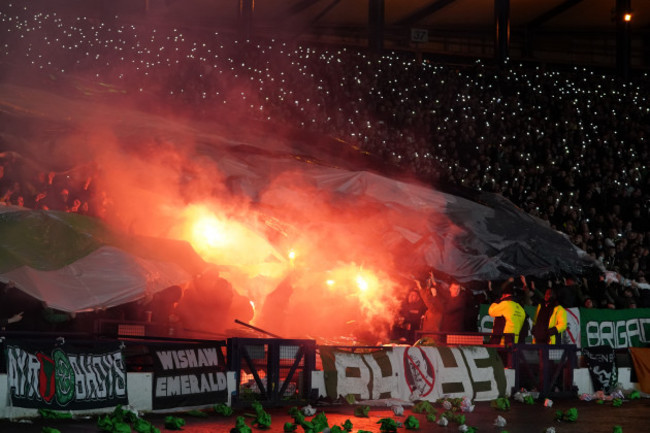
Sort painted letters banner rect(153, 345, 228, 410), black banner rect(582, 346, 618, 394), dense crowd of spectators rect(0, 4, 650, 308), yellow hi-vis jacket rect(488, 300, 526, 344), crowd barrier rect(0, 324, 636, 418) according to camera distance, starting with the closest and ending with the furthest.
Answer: crowd barrier rect(0, 324, 636, 418) < painted letters banner rect(153, 345, 228, 410) < yellow hi-vis jacket rect(488, 300, 526, 344) < black banner rect(582, 346, 618, 394) < dense crowd of spectators rect(0, 4, 650, 308)

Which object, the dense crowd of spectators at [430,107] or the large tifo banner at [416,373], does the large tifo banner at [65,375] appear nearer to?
the large tifo banner at [416,373]

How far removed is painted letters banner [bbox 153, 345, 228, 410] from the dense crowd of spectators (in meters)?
9.00

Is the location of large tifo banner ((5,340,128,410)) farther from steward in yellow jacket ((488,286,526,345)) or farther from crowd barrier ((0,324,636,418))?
steward in yellow jacket ((488,286,526,345))

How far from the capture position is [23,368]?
8.61m

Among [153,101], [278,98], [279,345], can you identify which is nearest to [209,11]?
[278,98]

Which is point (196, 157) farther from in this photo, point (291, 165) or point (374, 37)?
point (374, 37)

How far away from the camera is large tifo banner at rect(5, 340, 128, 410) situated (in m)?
8.59

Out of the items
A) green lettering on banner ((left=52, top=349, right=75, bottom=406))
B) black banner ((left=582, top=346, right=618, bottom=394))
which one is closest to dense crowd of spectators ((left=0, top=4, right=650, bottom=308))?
black banner ((left=582, top=346, right=618, bottom=394))

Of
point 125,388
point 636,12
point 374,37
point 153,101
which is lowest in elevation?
point 125,388

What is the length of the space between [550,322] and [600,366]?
1390 millimetres

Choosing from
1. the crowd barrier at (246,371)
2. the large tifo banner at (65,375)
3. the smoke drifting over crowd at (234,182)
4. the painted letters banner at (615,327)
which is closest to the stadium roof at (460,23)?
the smoke drifting over crowd at (234,182)

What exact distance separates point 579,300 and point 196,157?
9068 mm

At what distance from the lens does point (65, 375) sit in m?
8.85

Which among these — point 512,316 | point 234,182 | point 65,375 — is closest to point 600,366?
point 512,316
